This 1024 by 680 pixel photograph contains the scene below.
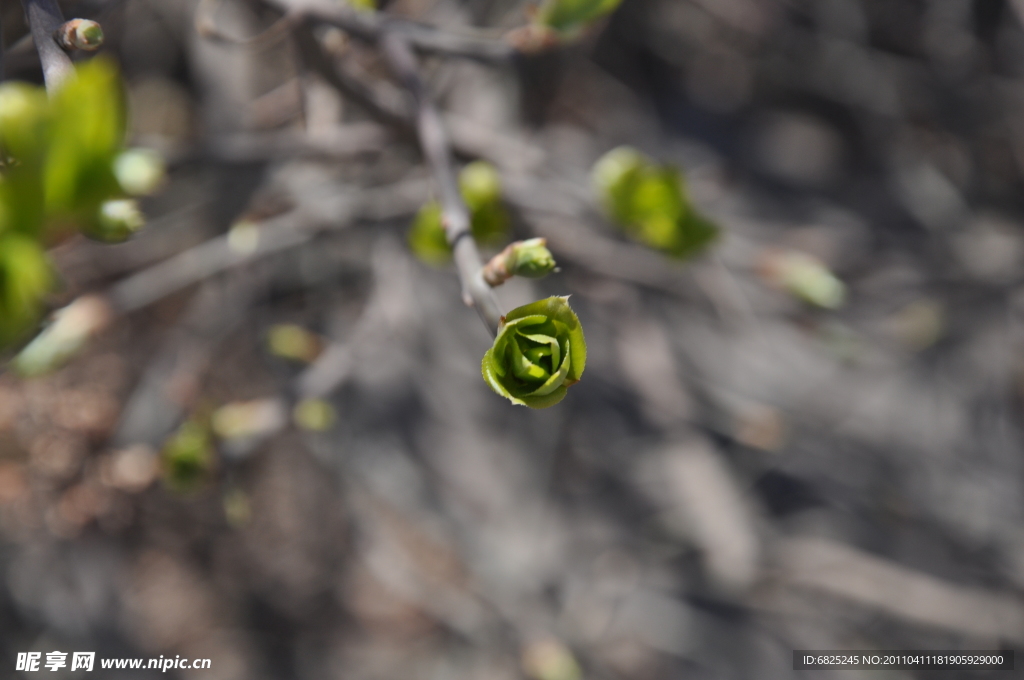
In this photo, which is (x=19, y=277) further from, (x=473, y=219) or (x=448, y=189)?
(x=473, y=219)

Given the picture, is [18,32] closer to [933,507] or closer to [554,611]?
[554,611]

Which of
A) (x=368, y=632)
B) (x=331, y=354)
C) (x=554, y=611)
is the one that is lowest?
(x=368, y=632)

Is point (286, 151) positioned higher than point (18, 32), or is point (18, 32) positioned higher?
point (18, 32)

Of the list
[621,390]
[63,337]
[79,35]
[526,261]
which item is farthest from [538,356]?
[621,390]

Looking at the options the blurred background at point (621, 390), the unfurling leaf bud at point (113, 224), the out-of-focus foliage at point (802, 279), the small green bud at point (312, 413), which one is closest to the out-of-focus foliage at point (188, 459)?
the small green bud at point (312, 413)

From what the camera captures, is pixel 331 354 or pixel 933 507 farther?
pixel 933 507

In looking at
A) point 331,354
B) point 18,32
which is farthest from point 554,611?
point 18,32

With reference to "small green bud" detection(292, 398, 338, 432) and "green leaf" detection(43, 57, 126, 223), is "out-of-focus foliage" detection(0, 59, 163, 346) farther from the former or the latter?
"small green bud" detection(292, 398, 338, 432)
